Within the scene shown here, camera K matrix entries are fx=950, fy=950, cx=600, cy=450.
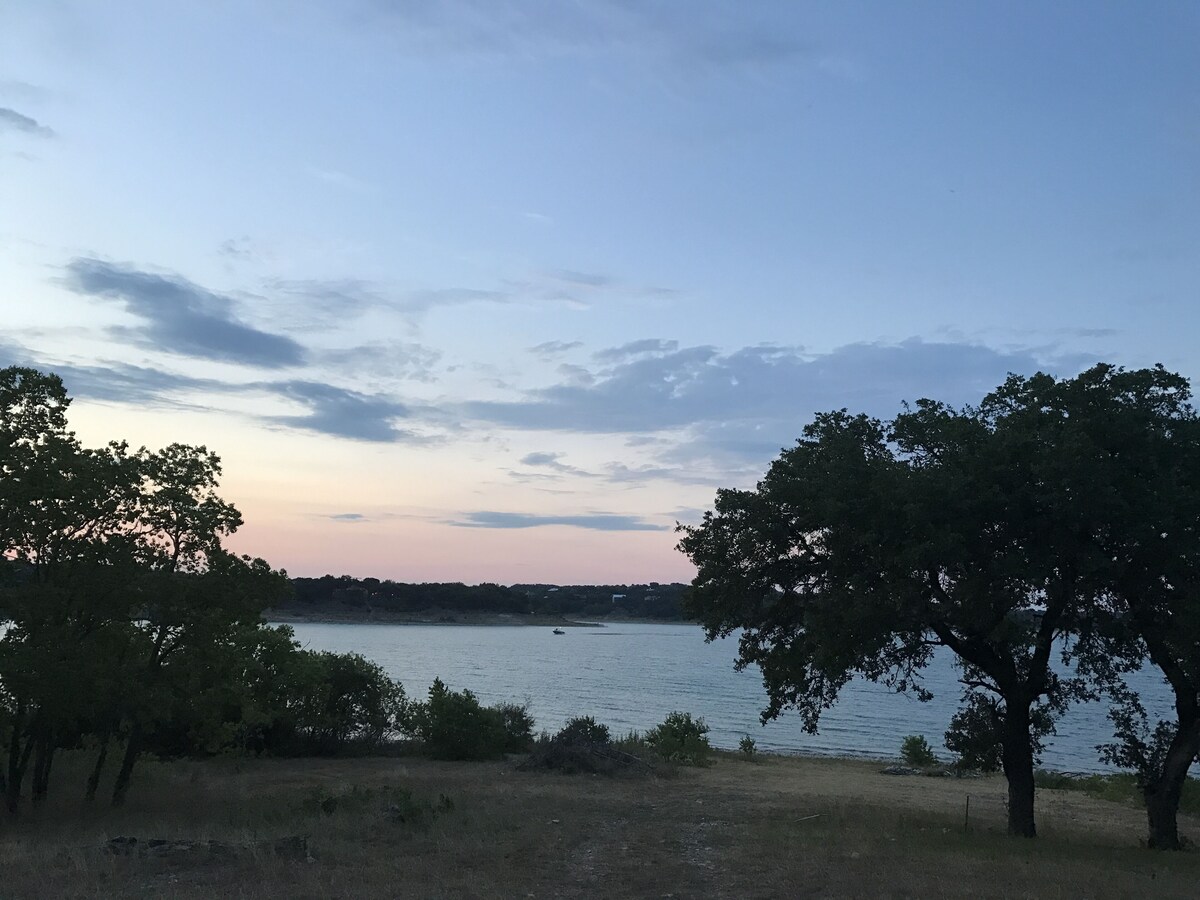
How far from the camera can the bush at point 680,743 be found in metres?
32.3

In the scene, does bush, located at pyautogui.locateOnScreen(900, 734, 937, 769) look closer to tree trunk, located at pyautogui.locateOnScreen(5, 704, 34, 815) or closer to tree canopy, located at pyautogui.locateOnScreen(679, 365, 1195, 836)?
tree canopy, located at pyautogui.locateOnScreen(679, 365, 1195, 836)

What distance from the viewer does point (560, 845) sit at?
49.4ft

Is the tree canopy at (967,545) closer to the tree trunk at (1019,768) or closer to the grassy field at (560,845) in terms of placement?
the tree trunk at (1019,768)

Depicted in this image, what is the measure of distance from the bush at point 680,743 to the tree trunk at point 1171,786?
1688 centimetres

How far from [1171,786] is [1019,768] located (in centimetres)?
252

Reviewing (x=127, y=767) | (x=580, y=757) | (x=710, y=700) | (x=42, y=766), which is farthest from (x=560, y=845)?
(x=710, y=700)

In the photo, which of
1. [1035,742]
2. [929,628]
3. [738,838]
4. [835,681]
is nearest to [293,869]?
[738,838]

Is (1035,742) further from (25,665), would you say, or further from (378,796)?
(25,665)

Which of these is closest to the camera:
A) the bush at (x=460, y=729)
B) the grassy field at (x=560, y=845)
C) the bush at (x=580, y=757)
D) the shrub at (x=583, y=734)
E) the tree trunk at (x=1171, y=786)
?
the grassy field at (x=560, y=845)

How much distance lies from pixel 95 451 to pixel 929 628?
54.7ft

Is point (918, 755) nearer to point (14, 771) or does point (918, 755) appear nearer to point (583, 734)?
point (583, 734)

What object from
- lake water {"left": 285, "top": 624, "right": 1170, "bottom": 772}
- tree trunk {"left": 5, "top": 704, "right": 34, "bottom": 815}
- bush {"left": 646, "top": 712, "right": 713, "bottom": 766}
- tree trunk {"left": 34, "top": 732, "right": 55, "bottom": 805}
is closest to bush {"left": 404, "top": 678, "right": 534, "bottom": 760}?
bush {"left": 646, "top": 712, "right": 713, "bottom": 766}

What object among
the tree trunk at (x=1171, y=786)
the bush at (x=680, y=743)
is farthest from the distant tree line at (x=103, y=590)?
the tree trunk at (x=1171, y=786)

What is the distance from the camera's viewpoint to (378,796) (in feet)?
65.9
